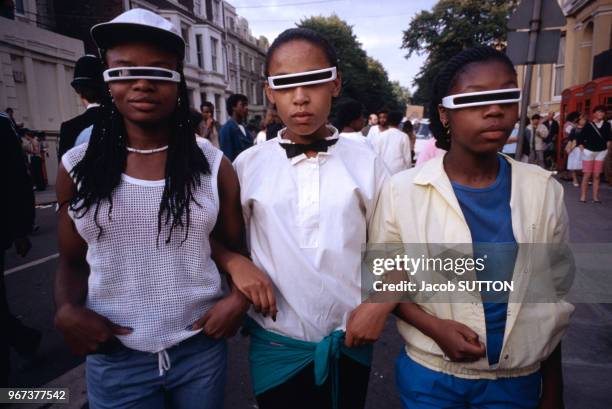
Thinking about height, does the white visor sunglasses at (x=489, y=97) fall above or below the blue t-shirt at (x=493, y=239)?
above

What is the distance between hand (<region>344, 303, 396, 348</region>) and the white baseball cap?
1221 millimetres

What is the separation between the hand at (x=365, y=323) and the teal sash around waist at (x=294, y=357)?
8cm

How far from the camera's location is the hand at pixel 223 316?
5.26ft

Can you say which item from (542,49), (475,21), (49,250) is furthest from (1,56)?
(475,21)

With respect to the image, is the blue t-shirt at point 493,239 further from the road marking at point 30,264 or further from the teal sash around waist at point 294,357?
the road marking at point 30,264

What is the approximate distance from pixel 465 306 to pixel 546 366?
1.34 feet

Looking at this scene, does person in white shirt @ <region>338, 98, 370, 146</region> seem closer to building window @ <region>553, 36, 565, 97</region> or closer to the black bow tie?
the black bow tie

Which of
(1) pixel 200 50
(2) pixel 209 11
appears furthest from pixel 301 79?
(2) pixel 209 11

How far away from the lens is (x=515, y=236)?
5.02 ft

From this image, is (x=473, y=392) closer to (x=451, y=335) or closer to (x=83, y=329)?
(x=451, y=335)

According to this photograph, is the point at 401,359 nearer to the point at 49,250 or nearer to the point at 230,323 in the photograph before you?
the point at 230,323

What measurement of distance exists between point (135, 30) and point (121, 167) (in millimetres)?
495

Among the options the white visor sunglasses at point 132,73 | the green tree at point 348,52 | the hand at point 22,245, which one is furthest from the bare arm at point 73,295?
the green tree at point 348,52

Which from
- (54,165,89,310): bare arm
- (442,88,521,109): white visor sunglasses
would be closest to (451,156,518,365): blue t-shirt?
(442,88,521,109): white visor sunglasses
